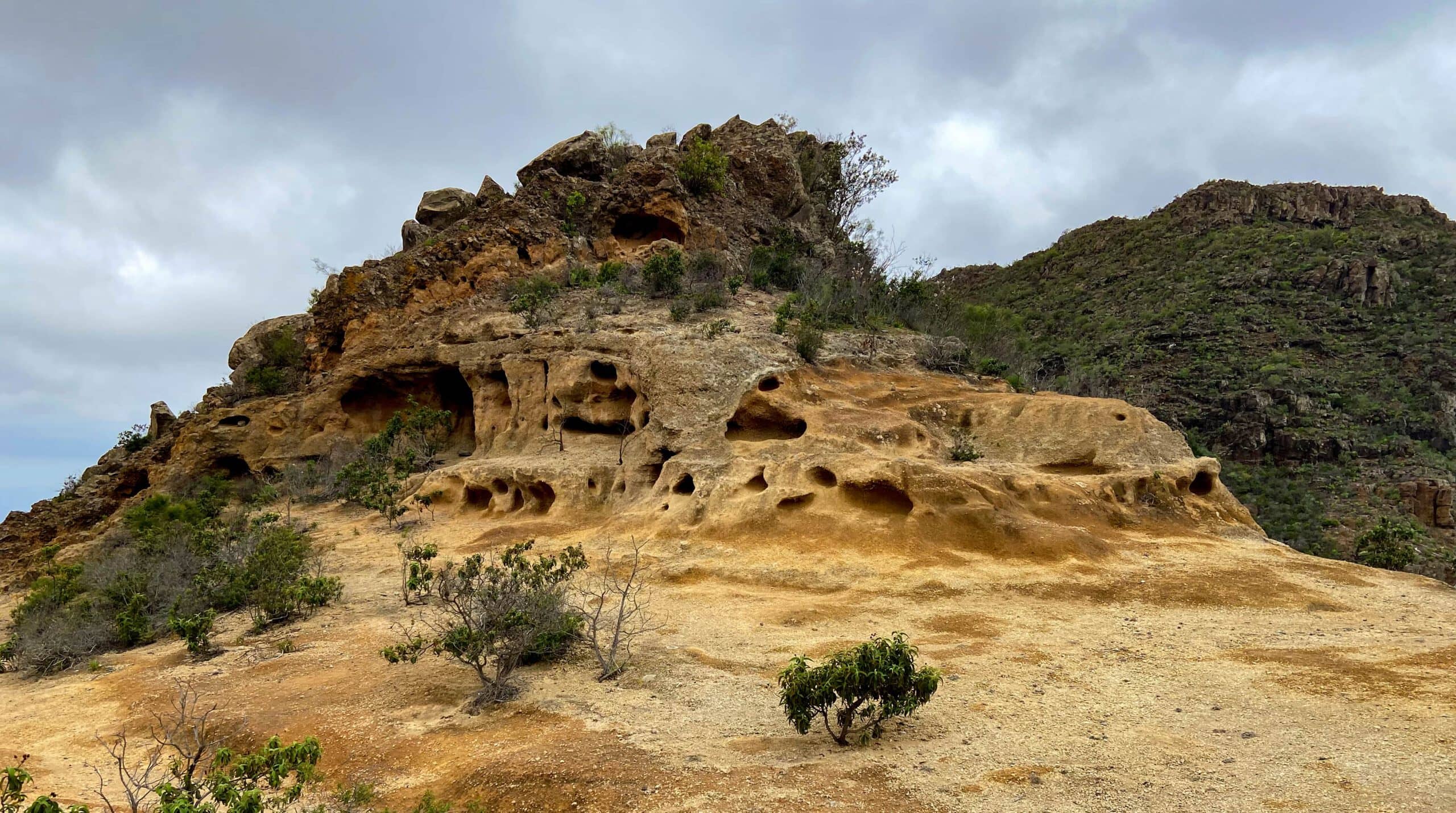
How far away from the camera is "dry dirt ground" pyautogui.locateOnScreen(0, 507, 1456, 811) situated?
4.44m

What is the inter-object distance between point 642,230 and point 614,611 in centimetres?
1631

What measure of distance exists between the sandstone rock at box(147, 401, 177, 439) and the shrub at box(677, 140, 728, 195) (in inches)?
672

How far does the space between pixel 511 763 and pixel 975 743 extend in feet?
9.95

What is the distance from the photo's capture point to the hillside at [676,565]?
4898 millimetres

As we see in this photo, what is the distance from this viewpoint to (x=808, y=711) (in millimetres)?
5129

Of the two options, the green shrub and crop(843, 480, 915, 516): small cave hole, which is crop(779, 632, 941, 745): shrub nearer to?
crop(843, 480, 915, 516): small cave hole

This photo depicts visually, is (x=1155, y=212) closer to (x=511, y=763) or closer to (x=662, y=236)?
(x=662, y=236)

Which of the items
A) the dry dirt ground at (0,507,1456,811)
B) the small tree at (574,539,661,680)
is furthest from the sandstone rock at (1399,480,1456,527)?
the small tree at (574,539,661,680)

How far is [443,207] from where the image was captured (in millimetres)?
26172

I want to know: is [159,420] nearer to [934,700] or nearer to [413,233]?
[413,233]

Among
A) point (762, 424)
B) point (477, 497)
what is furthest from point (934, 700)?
point (477, 497)

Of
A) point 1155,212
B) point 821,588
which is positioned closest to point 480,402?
point 821,588

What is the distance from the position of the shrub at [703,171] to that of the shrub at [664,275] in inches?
205

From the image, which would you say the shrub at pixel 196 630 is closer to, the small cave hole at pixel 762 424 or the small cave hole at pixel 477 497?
the small cave hole at pixel 477 497
